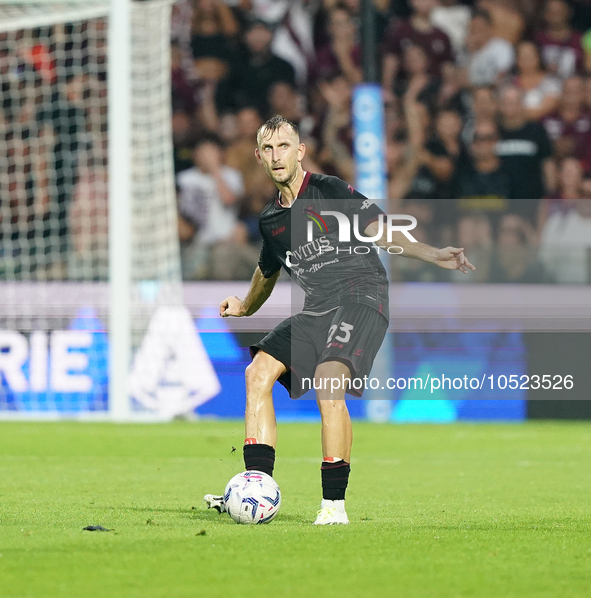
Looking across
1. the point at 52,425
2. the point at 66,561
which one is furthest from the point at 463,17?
the point at 66,561

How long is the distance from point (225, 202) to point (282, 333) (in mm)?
7715

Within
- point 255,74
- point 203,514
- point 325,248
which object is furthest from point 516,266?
point 203,514

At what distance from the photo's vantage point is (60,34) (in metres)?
12.3

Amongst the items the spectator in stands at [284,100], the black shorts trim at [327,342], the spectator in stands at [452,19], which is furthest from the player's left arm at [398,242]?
the spectator in stands at [452,19]

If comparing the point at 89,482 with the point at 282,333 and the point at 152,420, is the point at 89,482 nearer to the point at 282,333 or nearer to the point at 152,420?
the point at 282,333

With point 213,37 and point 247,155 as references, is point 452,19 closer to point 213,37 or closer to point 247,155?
point 213,37

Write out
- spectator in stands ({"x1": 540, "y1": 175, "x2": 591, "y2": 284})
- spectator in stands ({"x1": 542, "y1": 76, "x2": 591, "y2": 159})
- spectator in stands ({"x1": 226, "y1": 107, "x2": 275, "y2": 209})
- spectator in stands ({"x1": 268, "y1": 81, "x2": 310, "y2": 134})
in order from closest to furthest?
spectator in stands ({"x1": 540, "y1": 175, "x2": 591, "y2": 284}), spectator in stands ({"x1": 226, "y1": 107, "x2": 275, "y2": 209}), spectator in stands ({"x1": 542, "y1": 76, "x2": 591, "y2": 159}), spectator in stands ({"x1": 268, "y1": 81, "x2": 310, "y2": 134})

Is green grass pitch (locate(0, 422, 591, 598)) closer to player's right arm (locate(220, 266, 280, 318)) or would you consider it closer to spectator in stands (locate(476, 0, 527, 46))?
player's right arm (locate(220, 266, 280, 318))

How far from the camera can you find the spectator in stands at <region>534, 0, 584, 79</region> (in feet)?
45.4

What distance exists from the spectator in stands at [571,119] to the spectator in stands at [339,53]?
7.75 ft

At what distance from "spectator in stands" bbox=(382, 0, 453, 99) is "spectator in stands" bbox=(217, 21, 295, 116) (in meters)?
1.19

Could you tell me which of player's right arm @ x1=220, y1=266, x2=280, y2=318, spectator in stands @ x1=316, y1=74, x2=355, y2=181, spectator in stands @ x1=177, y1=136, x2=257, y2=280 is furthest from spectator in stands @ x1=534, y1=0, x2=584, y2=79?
player's right arm @ x1=220, y1=266, x2=280, y2=318

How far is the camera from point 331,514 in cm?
490

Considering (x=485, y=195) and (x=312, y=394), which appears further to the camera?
(x=485, y=195)
